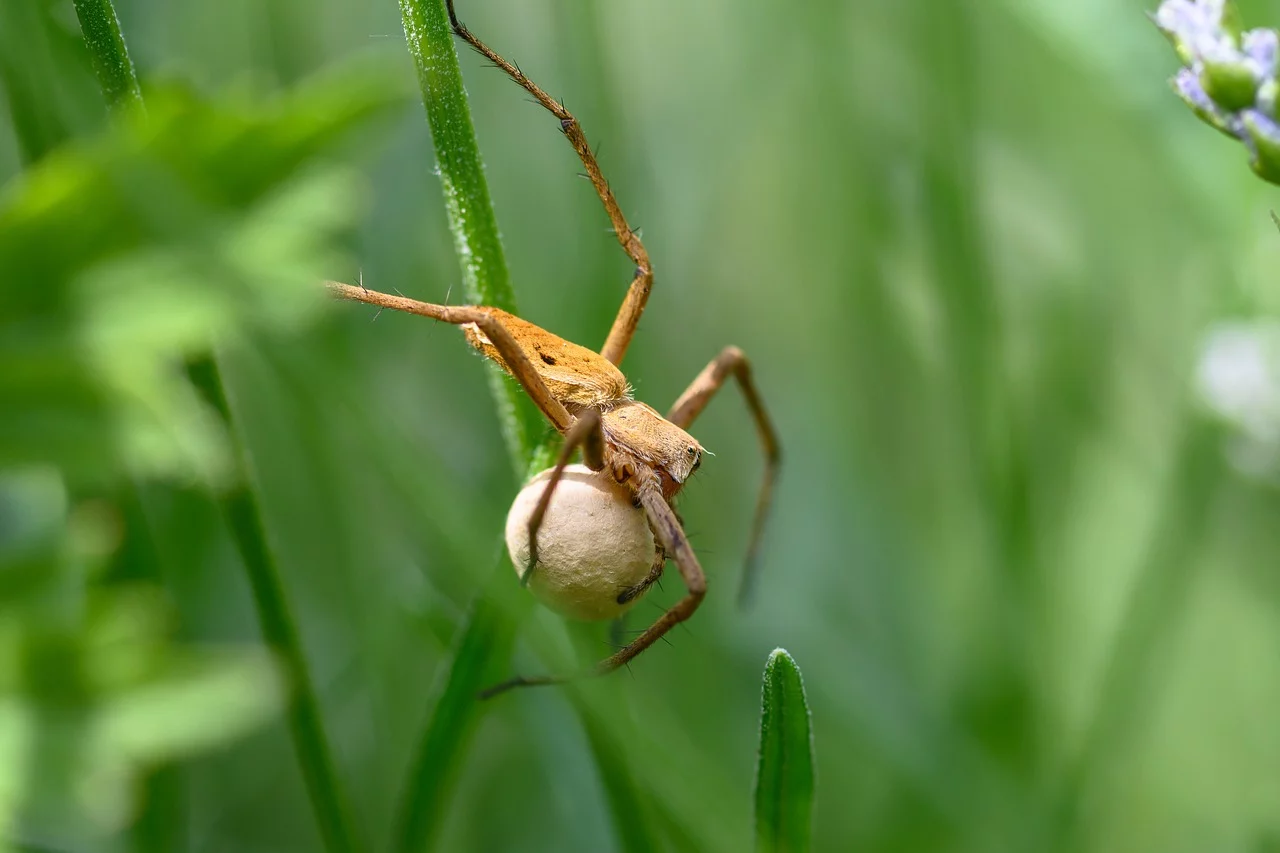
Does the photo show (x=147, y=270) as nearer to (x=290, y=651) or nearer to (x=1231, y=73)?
(x=290, y=651)

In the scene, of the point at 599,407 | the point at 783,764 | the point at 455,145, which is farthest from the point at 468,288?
the point at 783,764

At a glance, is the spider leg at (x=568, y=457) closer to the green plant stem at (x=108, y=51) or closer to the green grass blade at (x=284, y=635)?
the green grass blade at (x=284, y=635)

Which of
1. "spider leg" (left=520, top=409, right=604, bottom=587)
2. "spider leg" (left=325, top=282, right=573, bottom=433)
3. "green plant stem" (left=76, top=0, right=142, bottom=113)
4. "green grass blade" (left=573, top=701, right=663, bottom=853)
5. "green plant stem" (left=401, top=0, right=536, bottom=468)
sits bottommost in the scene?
"green grass blade" (left=573, top=701, right=663, bottom=853)

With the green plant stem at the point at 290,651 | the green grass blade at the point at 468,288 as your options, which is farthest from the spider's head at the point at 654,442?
the green plant stem at the point at 290,651

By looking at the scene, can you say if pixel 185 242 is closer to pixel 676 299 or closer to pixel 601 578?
pixel 601 578

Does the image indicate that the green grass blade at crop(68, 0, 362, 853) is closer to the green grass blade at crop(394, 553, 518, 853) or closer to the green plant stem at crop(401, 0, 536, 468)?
the green grass blade at crop(394, 553, 518, 853)

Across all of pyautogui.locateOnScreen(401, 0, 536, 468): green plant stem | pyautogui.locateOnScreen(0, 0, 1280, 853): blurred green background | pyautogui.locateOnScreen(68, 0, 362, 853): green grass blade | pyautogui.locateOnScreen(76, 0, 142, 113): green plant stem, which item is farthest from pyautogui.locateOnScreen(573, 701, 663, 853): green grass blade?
pyautogui.locateOnScreen(76, 0, 142, 113): green plant stem
